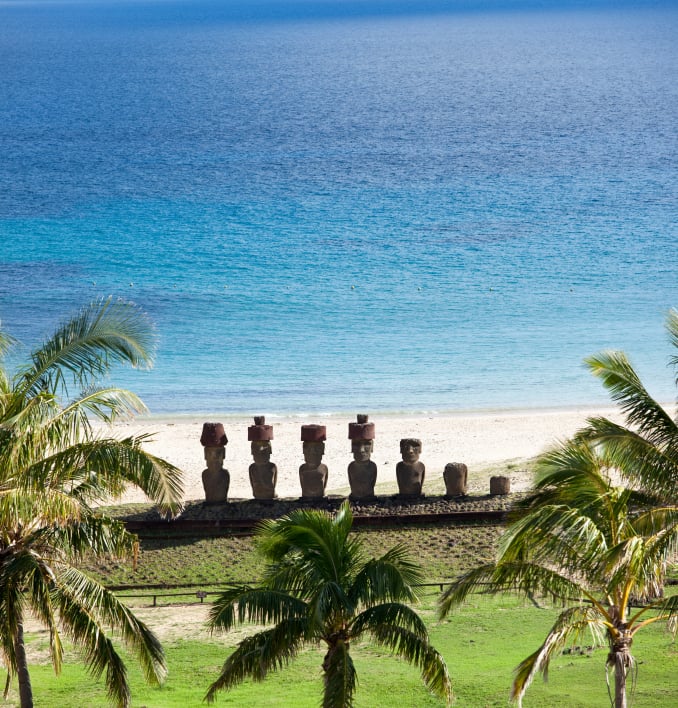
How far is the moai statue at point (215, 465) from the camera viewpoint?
22234 millimetres

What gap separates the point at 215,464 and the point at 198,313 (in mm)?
31060

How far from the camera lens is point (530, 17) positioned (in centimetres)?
19738

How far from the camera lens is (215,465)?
22391 mm

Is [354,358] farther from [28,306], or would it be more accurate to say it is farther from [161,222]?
[161,222]

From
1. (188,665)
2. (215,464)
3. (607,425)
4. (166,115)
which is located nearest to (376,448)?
(215,464)

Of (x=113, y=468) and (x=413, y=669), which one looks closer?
(x=113, y=468)

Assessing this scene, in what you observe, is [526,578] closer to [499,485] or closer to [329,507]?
[329,507]

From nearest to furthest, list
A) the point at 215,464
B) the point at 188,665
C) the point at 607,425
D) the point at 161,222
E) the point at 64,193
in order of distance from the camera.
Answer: the point at 607,425
the point at 188,665
the point at 215,464
the point at 161,222
the point at 64,193

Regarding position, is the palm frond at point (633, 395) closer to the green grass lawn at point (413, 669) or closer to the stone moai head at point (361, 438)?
the green grass lawn at point (413, 669)

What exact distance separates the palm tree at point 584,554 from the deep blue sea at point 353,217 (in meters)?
24.3

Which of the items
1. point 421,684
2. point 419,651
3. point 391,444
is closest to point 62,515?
point 419,651

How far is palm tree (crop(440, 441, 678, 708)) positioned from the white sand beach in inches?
417

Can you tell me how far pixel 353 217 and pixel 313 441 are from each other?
51.2 meters

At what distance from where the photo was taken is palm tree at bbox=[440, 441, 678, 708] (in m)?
11.7
